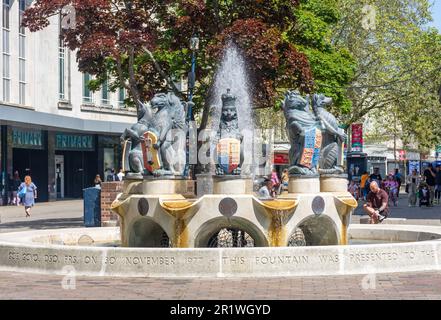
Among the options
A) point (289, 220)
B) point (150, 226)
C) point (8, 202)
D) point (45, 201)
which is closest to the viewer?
point (289, 220)

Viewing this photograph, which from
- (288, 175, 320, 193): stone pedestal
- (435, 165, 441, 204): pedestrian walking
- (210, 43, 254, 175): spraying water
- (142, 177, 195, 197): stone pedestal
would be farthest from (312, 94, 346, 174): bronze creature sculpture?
(435, 165, 441, 204): pedestrian walking

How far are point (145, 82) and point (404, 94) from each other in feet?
67.8

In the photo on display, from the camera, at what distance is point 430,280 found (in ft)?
39.7

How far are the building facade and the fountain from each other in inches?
973

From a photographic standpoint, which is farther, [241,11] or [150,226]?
[241,11]

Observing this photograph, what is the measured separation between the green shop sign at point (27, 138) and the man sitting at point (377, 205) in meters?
27.5

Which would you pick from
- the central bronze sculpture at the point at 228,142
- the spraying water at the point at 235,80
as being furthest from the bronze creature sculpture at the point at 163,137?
the spraying water at the point at 235,80

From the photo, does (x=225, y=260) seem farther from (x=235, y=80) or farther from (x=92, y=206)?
(x=235, y=80)

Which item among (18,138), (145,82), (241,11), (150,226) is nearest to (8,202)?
(18,138)

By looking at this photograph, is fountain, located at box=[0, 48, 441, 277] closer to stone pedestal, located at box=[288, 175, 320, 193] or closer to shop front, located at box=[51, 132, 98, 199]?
stone pedestal, located at box=[288, 175, 320, 193]

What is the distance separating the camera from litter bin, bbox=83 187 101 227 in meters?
24.3

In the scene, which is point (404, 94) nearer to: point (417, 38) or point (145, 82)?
point (417, 38)

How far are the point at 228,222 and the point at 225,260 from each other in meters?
1.72

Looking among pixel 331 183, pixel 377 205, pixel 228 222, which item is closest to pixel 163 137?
pixel 228 222
